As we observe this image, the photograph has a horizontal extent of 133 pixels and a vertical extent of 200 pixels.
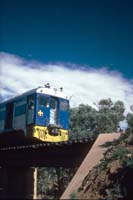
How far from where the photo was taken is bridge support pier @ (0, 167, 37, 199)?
29.5 metres

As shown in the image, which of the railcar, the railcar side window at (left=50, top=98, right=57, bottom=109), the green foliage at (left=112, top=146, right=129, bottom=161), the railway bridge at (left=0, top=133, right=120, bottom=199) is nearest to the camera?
the green foliage at (left=112, top=146, right=129, bottom=161)

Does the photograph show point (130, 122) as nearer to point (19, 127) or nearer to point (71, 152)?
point (71, 152)

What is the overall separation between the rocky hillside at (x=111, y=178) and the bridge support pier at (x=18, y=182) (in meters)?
16.8

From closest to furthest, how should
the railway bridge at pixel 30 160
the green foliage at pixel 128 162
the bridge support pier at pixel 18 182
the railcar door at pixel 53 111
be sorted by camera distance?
the green foliage at pixel 128 162 → the railway bridge at pixel 30 160 → the railcar door at pixel 53 111 → the bridge support pier at pixel 18 182

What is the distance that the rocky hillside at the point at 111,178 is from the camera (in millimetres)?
12289

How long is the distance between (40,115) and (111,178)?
989 cm

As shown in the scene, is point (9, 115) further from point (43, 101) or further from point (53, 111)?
point (53, 111)

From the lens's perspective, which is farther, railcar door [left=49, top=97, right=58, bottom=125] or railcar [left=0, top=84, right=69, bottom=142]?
railcar door [left=49, top=97, right=58, bottom=125]

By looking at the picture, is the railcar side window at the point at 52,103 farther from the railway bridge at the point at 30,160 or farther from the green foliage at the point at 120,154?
the green foliage at the point at 120,154

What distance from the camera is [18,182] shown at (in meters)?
29.8

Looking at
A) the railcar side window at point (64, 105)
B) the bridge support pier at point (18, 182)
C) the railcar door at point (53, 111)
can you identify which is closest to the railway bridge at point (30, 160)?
the bridge support pier at point (18, 182)

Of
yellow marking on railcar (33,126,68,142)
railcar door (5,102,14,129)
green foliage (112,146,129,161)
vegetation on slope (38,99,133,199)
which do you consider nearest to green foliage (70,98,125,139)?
vegetation on slope (38,99,133,199)

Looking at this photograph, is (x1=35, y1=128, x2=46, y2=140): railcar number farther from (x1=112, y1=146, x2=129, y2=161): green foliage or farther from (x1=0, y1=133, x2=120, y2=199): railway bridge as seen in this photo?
(x1=112, y1=146, x2=129, y2=161): green foliage

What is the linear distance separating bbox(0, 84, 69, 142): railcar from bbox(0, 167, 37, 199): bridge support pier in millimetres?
6046
